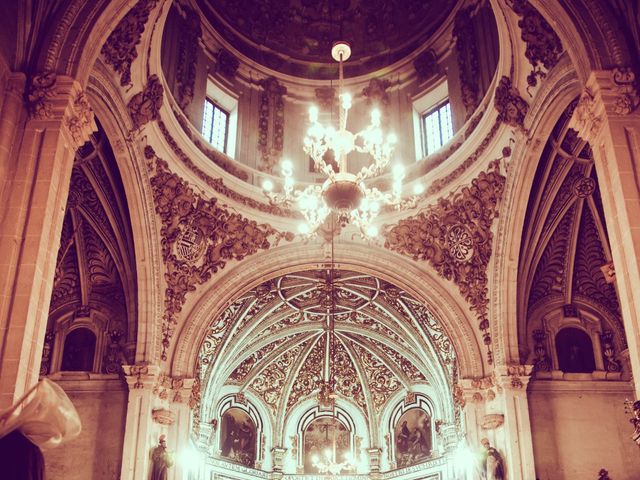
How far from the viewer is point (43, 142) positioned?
308 inches

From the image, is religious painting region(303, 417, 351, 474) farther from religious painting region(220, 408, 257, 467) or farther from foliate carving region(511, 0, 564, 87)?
foliate carving region(511, 0, 564, 87)

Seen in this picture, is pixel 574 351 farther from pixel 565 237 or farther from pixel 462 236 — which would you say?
pixel 462 236

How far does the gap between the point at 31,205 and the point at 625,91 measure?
6506mm

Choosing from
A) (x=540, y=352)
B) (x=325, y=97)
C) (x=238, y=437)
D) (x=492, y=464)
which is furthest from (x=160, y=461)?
(x=325, y=97)

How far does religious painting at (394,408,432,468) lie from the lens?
20.9m

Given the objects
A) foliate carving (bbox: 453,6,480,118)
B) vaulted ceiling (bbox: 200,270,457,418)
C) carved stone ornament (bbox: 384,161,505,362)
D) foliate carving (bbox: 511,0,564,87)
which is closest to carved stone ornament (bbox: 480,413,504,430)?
carved stone ornament (bbox: 384,161,505,362)

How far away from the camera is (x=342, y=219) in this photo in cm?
1459

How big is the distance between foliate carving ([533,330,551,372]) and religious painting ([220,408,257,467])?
10312mm

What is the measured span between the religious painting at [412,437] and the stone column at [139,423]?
929 centimetres

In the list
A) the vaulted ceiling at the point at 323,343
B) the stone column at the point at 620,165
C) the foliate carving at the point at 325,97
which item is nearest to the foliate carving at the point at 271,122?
the foliate carving at the point at 325,97

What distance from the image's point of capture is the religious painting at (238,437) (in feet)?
69.3

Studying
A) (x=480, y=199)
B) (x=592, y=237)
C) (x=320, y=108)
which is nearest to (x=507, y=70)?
(x=480, y=199)

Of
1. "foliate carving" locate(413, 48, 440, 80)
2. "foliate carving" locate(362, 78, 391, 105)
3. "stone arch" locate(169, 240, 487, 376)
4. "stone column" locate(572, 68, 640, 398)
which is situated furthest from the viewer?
"foliate carving" locate(362, 78, 391, 105)

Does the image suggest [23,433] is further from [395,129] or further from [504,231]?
[395,129]
